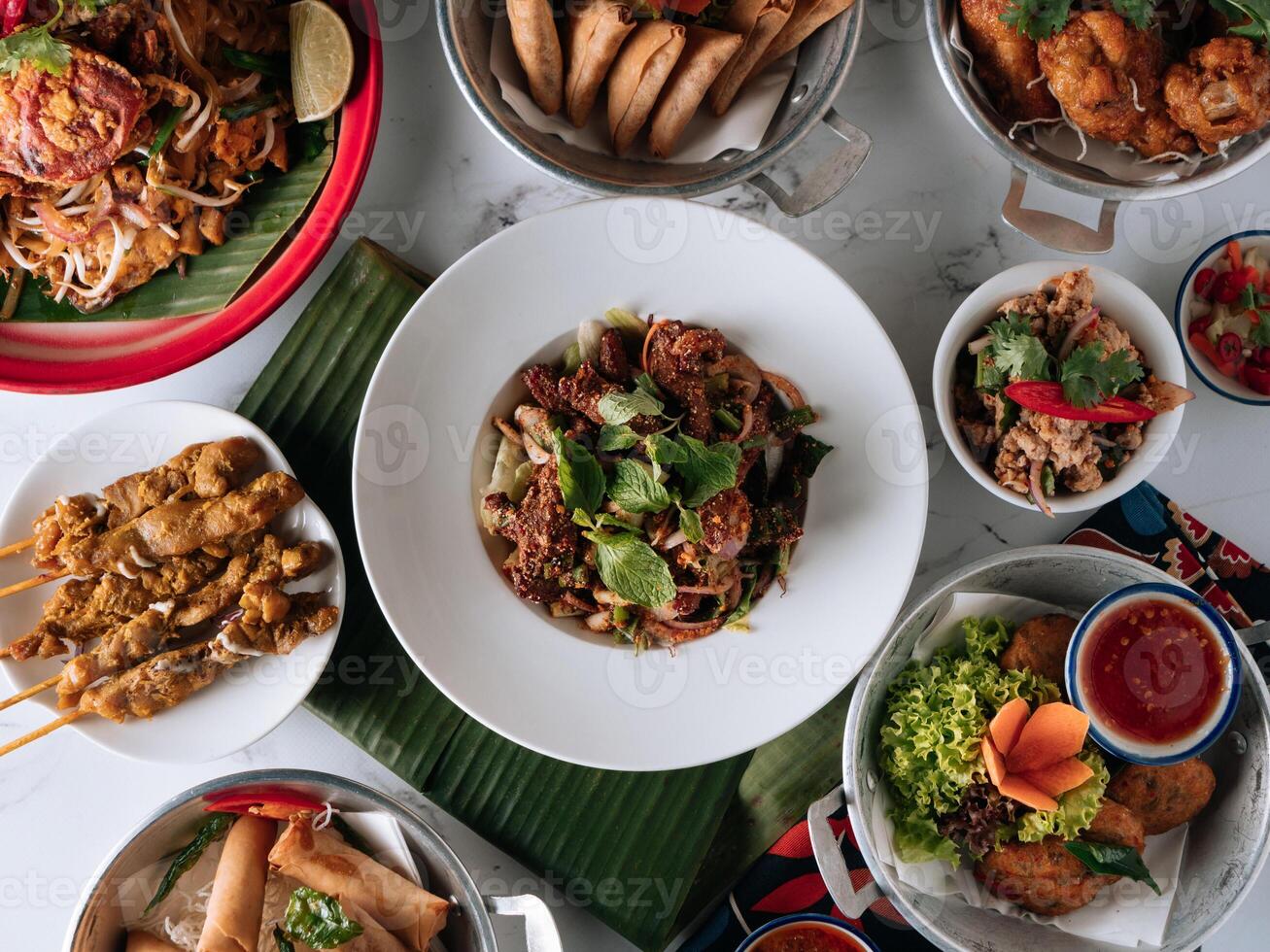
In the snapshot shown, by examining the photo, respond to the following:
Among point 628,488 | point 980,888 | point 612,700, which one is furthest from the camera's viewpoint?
point 980,888

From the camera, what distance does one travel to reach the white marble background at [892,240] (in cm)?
276

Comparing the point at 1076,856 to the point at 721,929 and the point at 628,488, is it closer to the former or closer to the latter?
the point at 721,929

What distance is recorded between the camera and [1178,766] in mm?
2537

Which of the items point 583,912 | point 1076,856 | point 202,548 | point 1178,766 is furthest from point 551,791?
point 1178,766

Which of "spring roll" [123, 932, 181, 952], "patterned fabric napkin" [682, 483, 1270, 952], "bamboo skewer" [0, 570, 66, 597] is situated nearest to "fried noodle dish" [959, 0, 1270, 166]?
"patterned fabric napkin" [682, 483, 1270, 952]

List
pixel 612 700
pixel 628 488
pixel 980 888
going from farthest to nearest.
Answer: pixel 980 888
pixel 612 700
pixel 628 488

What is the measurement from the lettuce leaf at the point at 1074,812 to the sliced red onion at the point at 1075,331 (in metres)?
1.06

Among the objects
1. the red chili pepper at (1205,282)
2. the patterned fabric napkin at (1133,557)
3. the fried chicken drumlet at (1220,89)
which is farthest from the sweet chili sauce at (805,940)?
the fried chicken drumlet at (1220,89)

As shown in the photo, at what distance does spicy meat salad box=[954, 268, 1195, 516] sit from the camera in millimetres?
2357

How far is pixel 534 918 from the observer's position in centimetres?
240

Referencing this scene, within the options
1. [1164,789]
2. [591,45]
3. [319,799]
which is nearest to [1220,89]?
[591,45]

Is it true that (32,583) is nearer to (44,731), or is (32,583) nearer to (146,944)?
(44,731)

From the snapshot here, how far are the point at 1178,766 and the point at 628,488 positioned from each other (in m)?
1.68

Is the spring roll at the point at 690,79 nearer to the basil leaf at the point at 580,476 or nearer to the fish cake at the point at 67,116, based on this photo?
the basil leaf at the point at 580,476
